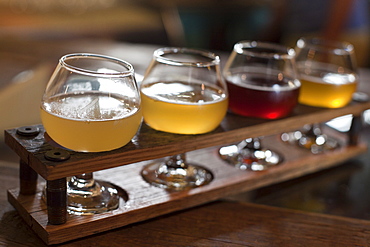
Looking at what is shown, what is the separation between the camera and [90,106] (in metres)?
0.89

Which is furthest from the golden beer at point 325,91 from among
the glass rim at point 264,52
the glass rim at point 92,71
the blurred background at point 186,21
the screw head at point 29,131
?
the blurred background at point 186,21

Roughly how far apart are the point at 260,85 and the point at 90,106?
1.56ft

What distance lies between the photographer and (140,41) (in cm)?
413

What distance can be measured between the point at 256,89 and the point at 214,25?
11.9 ft

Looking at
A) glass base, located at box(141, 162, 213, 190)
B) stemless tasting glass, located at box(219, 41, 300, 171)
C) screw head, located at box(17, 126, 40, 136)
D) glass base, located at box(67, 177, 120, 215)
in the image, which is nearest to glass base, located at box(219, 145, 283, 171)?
stemless tasting glass, located at box(219, 41, 300, 171)

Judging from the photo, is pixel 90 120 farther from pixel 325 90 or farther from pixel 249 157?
pixel 325 90

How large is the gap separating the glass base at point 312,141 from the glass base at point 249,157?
13 centimetres

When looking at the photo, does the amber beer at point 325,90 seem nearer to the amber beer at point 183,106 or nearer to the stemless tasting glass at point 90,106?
the amber beer at point 183,106

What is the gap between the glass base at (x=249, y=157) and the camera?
1.25m

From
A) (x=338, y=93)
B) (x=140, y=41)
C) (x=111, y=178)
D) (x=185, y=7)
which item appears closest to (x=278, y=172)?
(x=338, y=93)

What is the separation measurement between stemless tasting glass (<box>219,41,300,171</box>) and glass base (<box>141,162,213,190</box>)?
0.13 metres

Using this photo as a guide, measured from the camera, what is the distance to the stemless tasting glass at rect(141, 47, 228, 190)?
1009 millimetres

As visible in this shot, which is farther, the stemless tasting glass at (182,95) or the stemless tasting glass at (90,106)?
the stemless tasting glass at (182,95)

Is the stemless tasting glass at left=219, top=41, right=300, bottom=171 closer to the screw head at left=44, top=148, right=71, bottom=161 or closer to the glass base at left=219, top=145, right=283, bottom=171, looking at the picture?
the glass base at left=219, top=145, right=283, bottom=171
